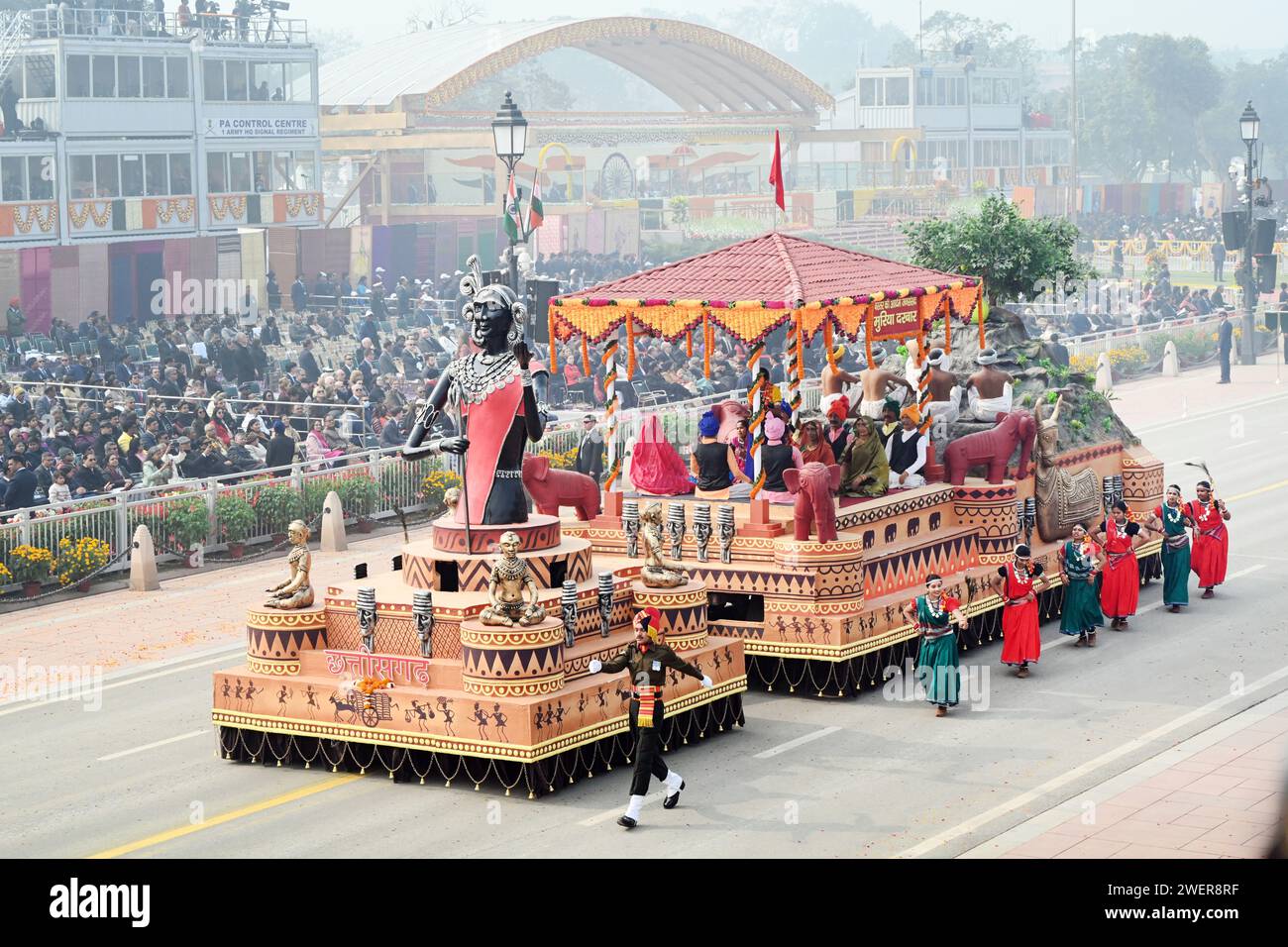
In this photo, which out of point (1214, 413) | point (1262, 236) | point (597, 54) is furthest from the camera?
point (597, 54)

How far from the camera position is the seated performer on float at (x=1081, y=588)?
70.9ft

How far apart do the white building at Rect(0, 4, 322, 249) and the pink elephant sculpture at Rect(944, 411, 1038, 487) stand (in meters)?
32.5

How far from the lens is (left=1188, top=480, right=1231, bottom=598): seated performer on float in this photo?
24172mm

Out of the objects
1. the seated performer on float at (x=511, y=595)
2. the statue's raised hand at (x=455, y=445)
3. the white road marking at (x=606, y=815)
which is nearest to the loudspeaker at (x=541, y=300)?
the statue's raised hand at (x=455, y=445)

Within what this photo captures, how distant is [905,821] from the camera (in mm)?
15250

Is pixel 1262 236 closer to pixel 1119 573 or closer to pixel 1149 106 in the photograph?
pixel 1119 573

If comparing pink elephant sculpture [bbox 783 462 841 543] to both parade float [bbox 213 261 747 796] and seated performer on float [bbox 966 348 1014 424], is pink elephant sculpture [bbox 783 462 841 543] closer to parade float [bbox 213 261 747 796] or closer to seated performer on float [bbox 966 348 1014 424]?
parade float [bbox 213 261 747 796]

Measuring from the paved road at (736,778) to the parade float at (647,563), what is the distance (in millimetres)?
445

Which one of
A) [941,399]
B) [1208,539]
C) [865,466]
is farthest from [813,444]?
[1208,539]

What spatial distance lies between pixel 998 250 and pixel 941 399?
5909mm

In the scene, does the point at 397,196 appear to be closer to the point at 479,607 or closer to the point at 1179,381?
the point at 1179,381

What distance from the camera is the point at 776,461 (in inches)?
795

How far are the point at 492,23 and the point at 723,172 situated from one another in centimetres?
1914
